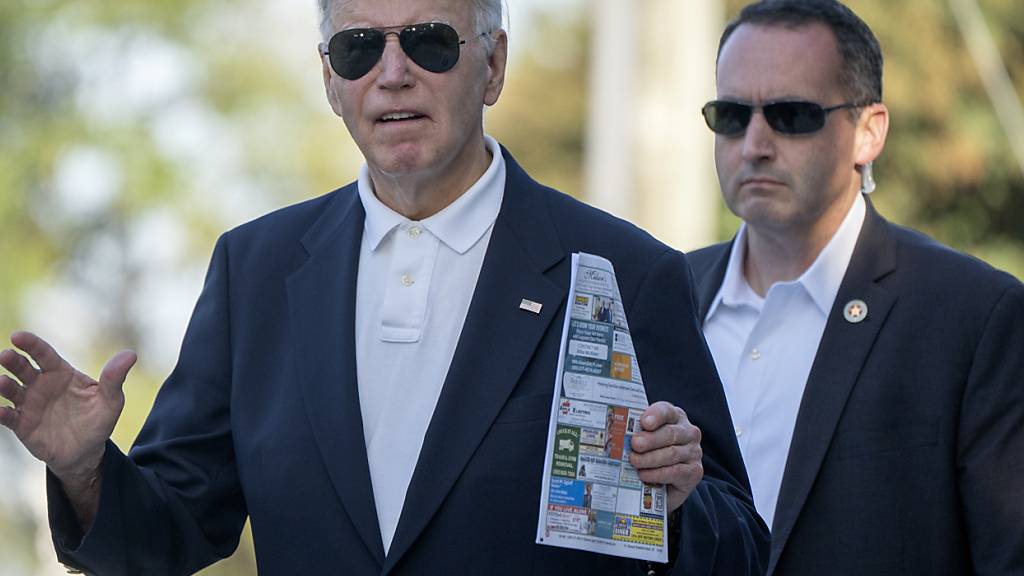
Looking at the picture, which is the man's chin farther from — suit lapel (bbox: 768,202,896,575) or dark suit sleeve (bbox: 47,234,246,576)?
suit lapel (bbox: 768,202,896,575)

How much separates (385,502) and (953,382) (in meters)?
1.65

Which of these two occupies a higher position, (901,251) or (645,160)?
(645,160)

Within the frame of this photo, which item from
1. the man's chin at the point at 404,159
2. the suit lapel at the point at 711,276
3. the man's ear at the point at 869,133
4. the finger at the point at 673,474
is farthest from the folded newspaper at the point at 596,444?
the man's ear at the point at 869,133

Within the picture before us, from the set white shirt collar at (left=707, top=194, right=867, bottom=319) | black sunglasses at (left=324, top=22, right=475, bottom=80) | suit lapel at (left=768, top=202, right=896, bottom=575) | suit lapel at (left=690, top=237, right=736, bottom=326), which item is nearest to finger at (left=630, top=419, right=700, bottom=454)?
black sunglasses at (left=324, top=22, right=475, bottom=80)

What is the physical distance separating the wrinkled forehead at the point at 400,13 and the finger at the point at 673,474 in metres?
1.04

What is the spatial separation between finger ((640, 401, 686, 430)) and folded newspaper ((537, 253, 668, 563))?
0.03 metres

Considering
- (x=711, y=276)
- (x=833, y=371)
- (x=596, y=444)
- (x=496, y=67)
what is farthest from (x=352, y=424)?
(x=711, y=276)

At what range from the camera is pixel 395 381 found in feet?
10.4

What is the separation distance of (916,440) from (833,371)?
285 millimetres

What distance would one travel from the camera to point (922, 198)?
689 inches

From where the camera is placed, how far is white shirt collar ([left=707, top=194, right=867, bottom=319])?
443 centimetres

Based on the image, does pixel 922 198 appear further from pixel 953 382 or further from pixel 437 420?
pixel 437 420

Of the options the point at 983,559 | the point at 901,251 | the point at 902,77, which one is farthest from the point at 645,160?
the point at 902,77

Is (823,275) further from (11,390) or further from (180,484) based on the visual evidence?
(11,390)
